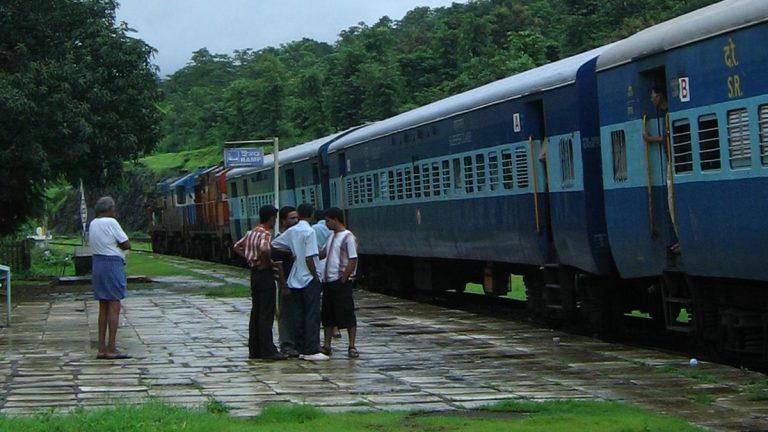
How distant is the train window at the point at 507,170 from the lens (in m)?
18.1

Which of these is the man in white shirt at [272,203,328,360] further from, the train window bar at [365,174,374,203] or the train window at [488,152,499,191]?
the train window bar at [365,174,374,203]

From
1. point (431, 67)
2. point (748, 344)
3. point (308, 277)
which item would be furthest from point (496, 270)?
point (431, 67)

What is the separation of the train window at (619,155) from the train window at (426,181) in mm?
7457

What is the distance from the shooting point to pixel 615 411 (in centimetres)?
968

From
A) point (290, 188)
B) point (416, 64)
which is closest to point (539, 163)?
point (290, 188)

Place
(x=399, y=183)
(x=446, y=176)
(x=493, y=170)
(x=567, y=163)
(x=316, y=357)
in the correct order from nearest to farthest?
(x=316, y=357) → (x=567, y=163) → (x=493, y=170) → (x=446, y=176) → (x=399, y=183)

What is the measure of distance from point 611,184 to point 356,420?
20.6 feet

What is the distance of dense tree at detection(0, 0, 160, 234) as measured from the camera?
26500 millimetres

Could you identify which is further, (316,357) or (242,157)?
(242,157)

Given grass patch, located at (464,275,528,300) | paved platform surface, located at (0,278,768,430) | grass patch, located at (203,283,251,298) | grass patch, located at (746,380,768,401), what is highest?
grass patch, located at (203,283,251,298)

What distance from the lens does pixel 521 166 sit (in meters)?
17.8

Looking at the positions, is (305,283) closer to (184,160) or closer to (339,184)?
(339,184)

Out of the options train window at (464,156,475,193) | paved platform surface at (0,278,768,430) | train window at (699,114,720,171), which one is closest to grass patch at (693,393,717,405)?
paved platform surface at (0,278,768,430)

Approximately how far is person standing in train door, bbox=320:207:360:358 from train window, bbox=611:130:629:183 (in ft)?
9.70
